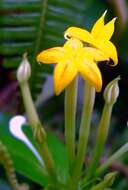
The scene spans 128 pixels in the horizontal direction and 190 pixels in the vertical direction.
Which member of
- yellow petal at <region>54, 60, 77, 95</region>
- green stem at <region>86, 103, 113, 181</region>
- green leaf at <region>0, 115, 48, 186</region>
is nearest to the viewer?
yellow petal at <region>54, 60, 77, 95</region>

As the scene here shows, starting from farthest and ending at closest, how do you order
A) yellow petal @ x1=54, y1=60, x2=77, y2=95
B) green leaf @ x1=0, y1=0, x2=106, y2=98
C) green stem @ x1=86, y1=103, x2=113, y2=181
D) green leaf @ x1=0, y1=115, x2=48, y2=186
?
1. green leaf @ x1=0, y1=0, x2=106, y2=98
2. green leaf @ x1=0, y1=115, x2=48, y2=186
3. green stem @ x1=86, y1=103, x2=113, y2=181
4. yellow petal @ x1=54, y1=60, x2=77, y2=95

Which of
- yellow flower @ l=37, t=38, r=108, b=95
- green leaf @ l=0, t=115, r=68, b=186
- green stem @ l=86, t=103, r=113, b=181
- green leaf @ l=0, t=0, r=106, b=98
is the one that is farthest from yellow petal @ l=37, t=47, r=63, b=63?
green leaf @ l=0, t=0, r=106, b=98

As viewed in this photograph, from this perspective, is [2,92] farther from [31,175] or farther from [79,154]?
[79,154]

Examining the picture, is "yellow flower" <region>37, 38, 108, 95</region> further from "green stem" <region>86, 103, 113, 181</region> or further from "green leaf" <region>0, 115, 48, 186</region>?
"green leaf" <region>0, 115, 48, 186</region>

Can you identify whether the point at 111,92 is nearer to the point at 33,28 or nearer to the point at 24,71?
the point at 24,71

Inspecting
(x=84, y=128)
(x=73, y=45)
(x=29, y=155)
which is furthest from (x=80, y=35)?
(x=29, y=155)

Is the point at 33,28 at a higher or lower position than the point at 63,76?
higher

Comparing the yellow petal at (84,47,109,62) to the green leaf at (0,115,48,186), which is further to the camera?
the green leaf at (0,115,48,186)

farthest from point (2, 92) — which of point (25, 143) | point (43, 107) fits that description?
point (25, 143)
